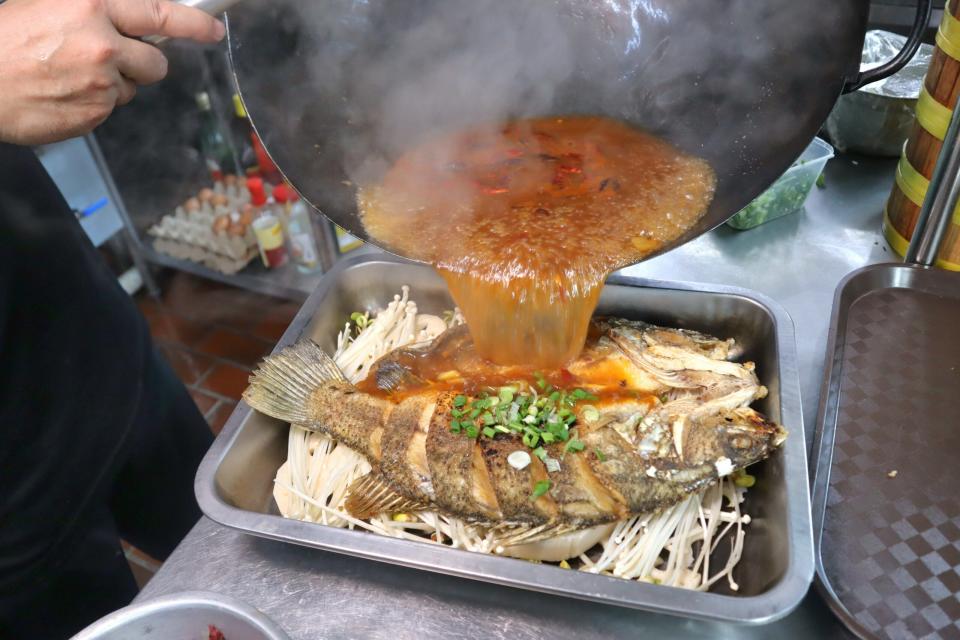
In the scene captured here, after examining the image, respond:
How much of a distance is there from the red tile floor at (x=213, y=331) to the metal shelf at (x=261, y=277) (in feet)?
0.40

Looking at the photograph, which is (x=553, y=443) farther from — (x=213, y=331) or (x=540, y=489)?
(x=213, y=331)

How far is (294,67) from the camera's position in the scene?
5.51ft

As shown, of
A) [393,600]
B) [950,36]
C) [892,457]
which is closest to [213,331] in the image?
[393,600]

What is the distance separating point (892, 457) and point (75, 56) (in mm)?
2056

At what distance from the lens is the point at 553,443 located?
1.82 m

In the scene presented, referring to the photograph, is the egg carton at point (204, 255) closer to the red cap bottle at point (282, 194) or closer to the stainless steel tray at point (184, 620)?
the red cap bottle at point (282, 194)

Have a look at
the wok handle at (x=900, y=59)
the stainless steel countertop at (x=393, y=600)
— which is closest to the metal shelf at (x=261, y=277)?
the stainless steel countertop at (x=393, y=600)

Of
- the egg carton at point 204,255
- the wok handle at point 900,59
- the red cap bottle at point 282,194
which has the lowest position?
the egg carton at point 204,255

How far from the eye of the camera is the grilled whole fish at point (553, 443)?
176 cm

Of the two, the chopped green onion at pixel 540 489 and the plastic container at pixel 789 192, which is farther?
the plastic container at pixel 789 192

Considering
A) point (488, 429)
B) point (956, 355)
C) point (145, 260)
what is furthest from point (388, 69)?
point (145, 260)

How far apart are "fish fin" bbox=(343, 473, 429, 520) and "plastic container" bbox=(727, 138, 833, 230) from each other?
152cm

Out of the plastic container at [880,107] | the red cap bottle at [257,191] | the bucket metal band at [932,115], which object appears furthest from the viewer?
the red cap bottle at [257,191]

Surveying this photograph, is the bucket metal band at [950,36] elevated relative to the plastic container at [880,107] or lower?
elevated
